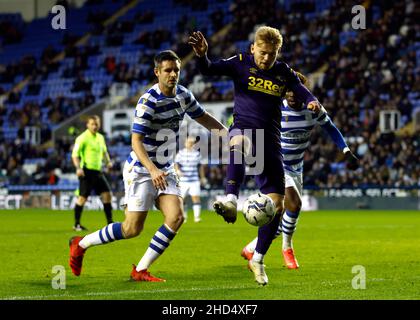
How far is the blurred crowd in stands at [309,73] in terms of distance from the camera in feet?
96.8

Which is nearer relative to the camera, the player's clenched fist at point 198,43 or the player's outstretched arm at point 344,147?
the player's clenched fist at point 198,43

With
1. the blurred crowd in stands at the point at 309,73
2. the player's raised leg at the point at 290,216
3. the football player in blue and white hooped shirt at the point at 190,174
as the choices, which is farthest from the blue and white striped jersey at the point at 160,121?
the blurred crowd in stands at the point at 309,73

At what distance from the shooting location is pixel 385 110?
99.0 feet

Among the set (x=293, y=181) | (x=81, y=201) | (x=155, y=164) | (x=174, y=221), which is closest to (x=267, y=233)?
(x=174, y=221)

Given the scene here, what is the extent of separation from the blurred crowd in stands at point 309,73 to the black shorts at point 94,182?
12.3m

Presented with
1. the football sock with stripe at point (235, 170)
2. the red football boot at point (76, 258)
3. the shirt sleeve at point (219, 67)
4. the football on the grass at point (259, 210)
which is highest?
the shirt sleeve at point (219, 67)

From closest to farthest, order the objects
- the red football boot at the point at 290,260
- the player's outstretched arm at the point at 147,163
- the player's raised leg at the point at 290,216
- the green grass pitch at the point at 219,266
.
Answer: the green grass pitch at the point at 219,266 → the player's outstretched arm at the point at 147,163 → the red football boot at the point at 290,260 → the player's raised leg at the point at 290,216

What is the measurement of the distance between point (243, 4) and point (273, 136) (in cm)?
3188

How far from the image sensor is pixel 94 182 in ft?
61.4

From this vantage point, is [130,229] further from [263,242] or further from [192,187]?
[192,187]

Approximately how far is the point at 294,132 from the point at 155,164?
2.58 metres

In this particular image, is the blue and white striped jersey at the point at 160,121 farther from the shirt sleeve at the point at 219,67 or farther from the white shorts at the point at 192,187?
the white shorts at the point at 192,187

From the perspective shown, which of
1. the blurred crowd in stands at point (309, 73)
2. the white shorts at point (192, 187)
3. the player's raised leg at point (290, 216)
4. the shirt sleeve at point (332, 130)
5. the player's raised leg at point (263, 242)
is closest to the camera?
the player's raised leg at point (263, 242)
